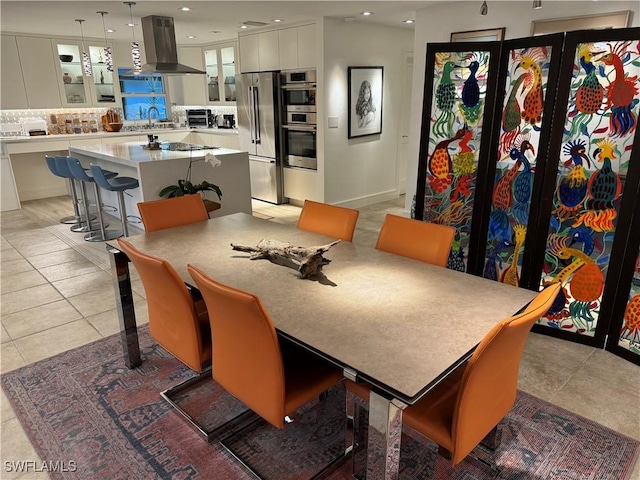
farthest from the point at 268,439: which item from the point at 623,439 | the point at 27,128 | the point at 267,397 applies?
the point at 27,128

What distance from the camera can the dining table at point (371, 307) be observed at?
141 cm

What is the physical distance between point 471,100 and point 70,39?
6.76 meters

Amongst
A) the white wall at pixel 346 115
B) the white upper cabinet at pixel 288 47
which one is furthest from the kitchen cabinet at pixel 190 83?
the white wall at pixel 346 115

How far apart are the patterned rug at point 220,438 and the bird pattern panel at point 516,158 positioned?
1.10m

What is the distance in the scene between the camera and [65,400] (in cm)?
246

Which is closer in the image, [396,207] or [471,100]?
[471,100]

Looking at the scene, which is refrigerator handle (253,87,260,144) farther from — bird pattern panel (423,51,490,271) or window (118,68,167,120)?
bird pattern panel (423,51,490,271)

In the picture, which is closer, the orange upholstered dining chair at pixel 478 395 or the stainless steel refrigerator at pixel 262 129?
the orange upholstered dining chair at pixel 478 395

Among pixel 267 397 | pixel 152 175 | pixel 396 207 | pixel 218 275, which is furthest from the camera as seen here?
pixel 396 207

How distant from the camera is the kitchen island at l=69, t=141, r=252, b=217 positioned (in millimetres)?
4617

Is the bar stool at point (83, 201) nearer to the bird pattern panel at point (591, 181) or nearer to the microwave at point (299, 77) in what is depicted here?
the microwave at point (299, 77)

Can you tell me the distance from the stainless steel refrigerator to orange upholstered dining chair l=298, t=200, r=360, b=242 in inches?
149

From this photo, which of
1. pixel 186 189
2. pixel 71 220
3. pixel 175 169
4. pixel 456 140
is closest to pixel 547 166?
pixel 456 140

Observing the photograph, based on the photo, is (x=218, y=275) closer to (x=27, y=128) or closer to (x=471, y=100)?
(x=471, y=100)
